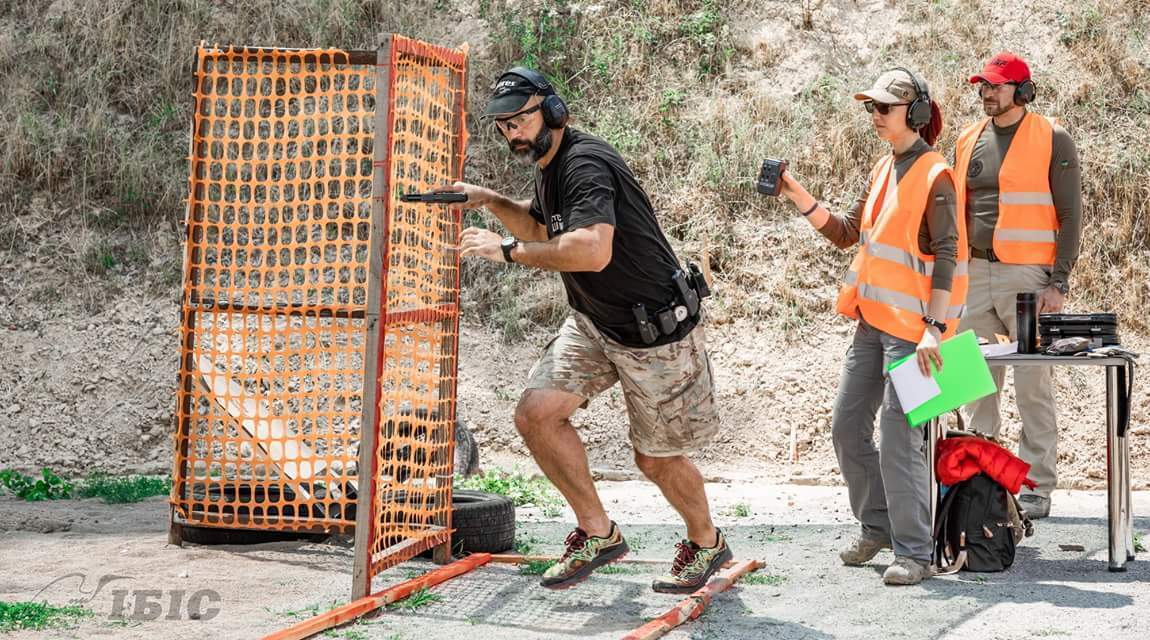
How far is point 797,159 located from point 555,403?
7.40 meters

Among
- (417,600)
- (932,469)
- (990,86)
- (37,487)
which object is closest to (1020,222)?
(990,86)

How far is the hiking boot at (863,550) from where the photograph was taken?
6516mm

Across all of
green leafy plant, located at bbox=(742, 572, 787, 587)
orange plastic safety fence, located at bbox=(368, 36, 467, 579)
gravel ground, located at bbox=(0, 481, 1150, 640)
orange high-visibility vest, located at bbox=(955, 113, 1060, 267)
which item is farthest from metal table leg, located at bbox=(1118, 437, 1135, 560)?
orange plastic safety fence, located at bbox=(368, 36, 467, 579)

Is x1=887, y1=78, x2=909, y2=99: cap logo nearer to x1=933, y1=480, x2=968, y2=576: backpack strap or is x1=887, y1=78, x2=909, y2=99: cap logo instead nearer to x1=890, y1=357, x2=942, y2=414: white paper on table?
x1=890, y1=357, x2=942, y2=414: white paper on table

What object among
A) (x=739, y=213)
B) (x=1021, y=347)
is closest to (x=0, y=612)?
(x=1021, y=347)

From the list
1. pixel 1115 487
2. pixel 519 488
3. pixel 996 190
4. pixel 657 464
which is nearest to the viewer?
pixel 657 464

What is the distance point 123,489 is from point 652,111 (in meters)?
6.69

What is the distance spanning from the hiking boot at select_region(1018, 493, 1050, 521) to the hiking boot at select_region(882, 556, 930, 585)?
6.04 ft

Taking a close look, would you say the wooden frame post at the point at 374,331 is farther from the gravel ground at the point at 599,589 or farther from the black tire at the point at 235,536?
the black tire at the point at 235,536

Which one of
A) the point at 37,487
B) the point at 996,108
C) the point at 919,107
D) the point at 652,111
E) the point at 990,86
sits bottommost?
the point at 37,487

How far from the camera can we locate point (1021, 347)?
21.2 ft

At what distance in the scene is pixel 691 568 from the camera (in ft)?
19.2

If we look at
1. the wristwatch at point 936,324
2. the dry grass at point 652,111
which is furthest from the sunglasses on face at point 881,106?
the dry grass at point 652,111

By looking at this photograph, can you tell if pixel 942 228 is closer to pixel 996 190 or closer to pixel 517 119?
pixel 996 190
